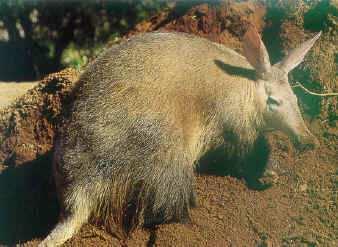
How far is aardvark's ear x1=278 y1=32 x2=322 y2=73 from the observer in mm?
5273

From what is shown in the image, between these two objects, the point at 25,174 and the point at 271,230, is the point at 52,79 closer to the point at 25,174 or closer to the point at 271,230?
the point at 25,174

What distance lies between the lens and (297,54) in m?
5.29

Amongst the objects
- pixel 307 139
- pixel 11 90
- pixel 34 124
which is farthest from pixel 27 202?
pixel 307 139

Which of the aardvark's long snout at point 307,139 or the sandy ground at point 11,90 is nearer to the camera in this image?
the aardvark's long snout at point 307,139

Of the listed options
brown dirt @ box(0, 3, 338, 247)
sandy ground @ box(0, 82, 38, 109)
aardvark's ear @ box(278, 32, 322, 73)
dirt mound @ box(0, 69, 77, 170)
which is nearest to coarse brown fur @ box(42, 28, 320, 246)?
brown dirt @ box(0, 3, 338, 247)

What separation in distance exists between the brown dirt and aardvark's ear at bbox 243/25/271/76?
937 millimetres

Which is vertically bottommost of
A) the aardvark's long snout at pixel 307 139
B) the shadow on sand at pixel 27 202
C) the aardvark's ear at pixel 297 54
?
the shadow on sand at pixel 27 202

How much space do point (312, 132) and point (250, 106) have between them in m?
0.83

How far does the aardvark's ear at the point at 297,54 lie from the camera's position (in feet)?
17.3

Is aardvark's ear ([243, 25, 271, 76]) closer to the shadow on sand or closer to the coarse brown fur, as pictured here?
the coarse brown fur

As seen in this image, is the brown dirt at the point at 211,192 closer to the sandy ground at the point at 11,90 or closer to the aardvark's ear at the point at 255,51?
the aardvark's ear at the point at 255,51

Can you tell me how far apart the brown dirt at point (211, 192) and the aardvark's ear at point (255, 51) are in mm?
937

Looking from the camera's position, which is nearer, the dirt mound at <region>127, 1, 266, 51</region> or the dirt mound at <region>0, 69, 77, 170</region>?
the dirt mound at <region>0, 69, 77, 170</region>

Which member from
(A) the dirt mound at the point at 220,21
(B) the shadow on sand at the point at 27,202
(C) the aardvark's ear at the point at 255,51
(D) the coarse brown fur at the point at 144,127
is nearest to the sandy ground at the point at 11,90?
(B) the shadow on sand at the point at 27,202
